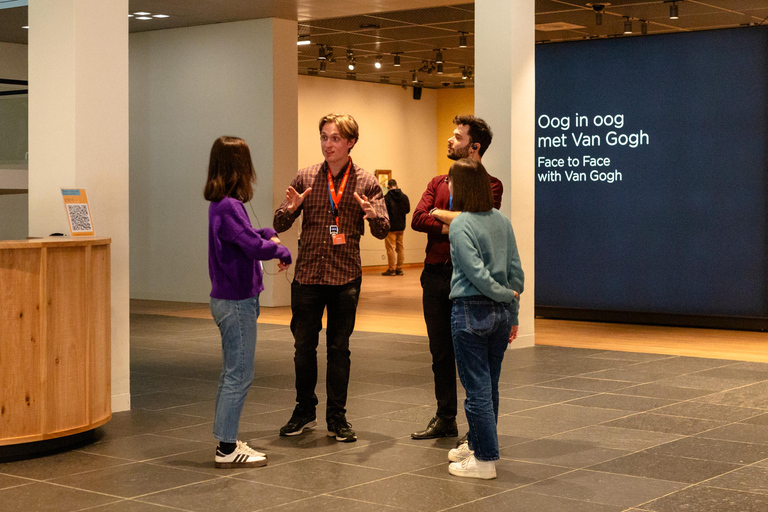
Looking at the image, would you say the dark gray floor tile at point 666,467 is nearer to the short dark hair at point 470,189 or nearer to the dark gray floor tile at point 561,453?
the dark gray floor tile at point 561,453

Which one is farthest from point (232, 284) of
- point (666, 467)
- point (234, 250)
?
point (666, 467)

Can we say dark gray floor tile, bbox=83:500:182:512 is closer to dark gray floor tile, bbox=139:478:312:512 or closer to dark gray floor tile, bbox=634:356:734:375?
dark gray floor tile, bbox=139:478:312:512

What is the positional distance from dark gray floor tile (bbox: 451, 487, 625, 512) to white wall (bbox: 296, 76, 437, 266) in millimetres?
15750

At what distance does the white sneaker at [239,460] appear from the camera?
491 centimetres

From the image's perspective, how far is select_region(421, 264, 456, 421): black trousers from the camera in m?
5.39

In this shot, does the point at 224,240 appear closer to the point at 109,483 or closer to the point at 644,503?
the point at 109,483

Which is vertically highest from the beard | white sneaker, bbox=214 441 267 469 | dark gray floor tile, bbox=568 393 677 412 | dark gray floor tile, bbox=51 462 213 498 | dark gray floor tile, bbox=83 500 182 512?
the beard

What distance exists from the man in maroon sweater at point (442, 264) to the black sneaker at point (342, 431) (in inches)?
13.3

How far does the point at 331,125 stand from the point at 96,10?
1883 millimetres

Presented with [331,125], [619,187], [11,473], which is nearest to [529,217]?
[619,187]

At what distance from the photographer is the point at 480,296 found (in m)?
4.57

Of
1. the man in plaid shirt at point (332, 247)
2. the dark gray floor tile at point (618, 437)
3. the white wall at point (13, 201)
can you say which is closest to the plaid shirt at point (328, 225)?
the man in plaid shirt at point (332, 247)

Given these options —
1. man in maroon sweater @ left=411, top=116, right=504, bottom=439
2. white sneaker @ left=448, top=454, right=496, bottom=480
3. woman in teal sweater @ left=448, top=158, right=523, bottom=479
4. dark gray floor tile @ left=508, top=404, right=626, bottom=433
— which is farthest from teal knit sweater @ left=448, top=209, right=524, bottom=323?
dark gray floor tile @ left=508, top=404, right=626, bottom=433

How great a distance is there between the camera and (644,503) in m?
4.29
